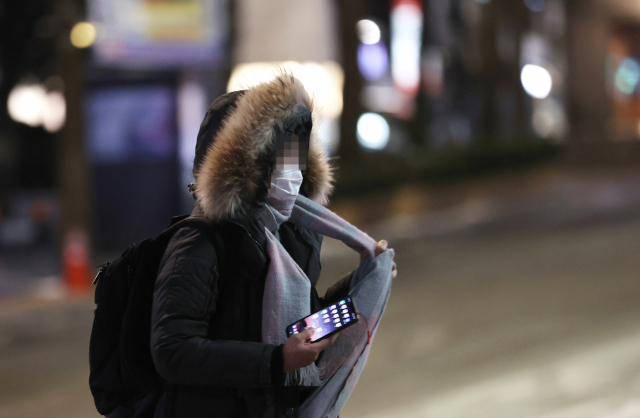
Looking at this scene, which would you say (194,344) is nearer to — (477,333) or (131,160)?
(477,333)

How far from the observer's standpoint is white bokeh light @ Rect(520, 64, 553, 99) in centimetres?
2961

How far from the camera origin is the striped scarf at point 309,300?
6.24ft

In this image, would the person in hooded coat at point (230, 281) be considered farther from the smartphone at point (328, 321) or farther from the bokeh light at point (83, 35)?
the bokeh light at point (83, 35)

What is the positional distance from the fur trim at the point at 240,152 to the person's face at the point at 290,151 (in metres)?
0.04

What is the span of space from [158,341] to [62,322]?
22.8 ft

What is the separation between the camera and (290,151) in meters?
1.96

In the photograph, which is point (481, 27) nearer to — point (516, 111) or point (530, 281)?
point (516, 111)

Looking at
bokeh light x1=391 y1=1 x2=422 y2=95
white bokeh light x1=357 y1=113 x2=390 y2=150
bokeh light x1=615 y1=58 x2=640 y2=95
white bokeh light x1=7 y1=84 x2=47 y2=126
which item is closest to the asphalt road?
white bokeh light x1=7 y1=84 x2=47 y2=126

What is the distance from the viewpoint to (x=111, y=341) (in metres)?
1.92

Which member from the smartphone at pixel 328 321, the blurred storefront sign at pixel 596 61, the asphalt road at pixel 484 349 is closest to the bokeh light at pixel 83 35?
the asphalt road at pixel 484 349

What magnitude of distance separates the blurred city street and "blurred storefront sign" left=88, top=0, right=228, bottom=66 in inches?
150

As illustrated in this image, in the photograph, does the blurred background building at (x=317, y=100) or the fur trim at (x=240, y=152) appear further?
the blurred background building at (x=317, y=100)

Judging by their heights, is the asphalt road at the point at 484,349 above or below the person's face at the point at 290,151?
below

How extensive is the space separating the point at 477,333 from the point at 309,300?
206 inches
